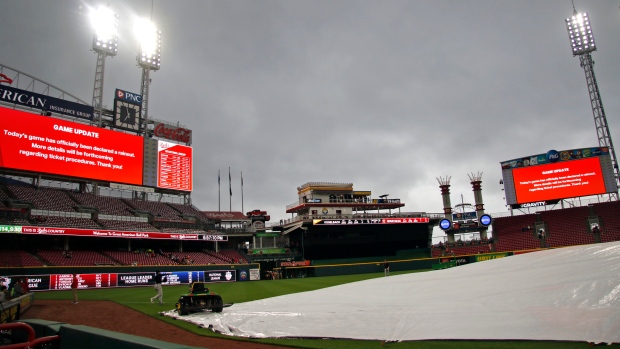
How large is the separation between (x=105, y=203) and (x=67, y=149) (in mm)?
7477

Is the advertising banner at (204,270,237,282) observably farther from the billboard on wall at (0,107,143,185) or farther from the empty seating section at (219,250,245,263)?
the billboard on wall at (0,107,143,185)

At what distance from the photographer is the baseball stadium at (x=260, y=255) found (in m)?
8.14

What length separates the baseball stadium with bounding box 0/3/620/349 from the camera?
320 inches

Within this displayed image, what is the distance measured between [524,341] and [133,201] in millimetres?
50200

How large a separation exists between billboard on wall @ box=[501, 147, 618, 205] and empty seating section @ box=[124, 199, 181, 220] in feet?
135

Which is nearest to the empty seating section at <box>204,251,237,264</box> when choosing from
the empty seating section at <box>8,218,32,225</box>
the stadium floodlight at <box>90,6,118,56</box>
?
the empty seating section at <box>8,218,32,225</box>

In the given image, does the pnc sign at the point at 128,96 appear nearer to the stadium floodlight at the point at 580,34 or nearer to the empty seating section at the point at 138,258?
the empty seating section at the point at 138,258

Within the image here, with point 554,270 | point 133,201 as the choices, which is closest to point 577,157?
point 554,270

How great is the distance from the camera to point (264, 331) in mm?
11195

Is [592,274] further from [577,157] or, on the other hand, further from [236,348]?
[577,157]

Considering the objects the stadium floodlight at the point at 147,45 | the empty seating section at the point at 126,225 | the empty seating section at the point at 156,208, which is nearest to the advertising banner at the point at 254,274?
the empty seating section at the point at 126,225

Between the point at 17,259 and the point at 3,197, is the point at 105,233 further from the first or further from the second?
the point at 3,197

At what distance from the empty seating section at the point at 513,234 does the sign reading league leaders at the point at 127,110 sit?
46.7m

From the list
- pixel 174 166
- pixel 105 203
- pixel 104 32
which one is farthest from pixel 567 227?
pixel 104 32
